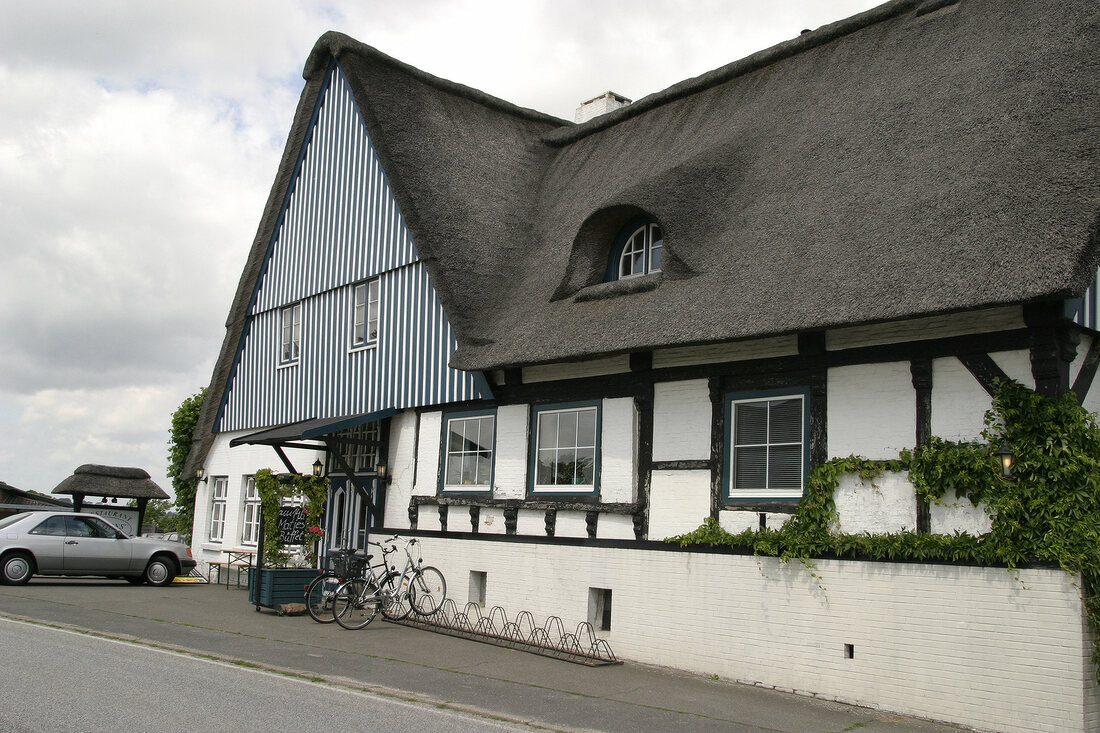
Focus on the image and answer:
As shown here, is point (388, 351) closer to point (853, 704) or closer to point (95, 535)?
point (95, 535)

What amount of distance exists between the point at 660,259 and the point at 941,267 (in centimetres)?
431

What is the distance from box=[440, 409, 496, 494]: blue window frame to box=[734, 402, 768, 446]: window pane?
4.14 m

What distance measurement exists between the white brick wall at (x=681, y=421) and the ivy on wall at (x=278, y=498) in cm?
623

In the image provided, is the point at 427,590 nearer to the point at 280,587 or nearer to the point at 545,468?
the point at 280,587

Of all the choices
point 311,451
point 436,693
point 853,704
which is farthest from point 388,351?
point 853,704

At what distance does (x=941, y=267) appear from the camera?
8805 millimetres

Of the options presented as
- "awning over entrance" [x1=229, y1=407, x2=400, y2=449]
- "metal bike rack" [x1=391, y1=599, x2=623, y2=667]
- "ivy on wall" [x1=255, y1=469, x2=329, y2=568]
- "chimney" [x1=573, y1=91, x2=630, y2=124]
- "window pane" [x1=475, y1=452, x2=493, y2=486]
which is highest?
"chimney" [x1=573, y1=91, x2=630, y2=124]

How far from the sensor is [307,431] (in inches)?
579

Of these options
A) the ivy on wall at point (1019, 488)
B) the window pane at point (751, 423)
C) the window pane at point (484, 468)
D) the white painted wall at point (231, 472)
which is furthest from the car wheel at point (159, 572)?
Answer: the ivy on wall at point (1019, 488)

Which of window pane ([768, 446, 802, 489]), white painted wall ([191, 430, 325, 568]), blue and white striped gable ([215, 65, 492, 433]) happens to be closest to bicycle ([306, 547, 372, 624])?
blue and white striped gable ([215, 65, 492, 433])

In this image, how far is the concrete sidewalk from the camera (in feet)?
27.0

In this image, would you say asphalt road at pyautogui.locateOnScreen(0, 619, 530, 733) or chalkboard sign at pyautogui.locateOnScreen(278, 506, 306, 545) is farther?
chalkboard sign at pyautogui.locateOnScreen(278, 506, 306, 545)

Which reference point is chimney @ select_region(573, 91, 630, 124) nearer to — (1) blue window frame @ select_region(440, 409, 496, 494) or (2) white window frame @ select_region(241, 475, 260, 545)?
(1) blue window frame @ select_region(440, 409, 496, 494)

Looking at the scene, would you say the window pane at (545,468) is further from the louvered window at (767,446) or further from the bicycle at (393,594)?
the louvered window at (767,446)
